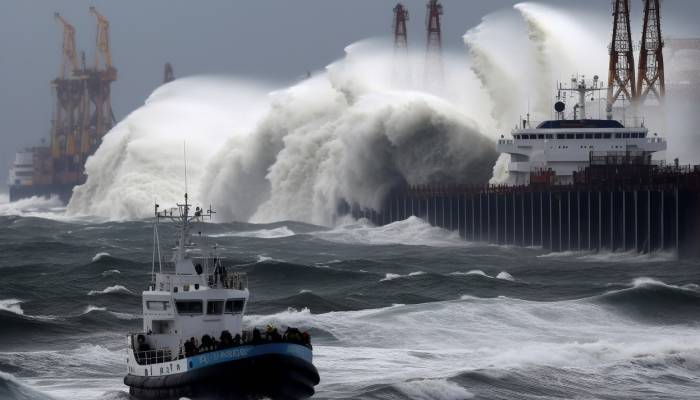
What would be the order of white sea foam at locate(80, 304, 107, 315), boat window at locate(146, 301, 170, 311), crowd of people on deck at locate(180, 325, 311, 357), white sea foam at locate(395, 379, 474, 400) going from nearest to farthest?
crowd of people on deck at locate(180, 325, 311, 357) → boat window at locate(146, 301, 170, 311) → white sea foam at locate(395, 379, 474, 400) → white sea foam at locate(80, 304, 107, 315)

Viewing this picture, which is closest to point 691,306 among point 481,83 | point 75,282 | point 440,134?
point 75,282

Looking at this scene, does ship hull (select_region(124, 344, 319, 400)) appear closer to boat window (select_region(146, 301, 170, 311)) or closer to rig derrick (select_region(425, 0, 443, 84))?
boat window (select_region(146, 301, 170, 311))

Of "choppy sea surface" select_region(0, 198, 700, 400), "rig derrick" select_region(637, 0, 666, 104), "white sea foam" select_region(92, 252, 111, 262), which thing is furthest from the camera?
"rig derrick" select_region(637, 0, 666, 104)

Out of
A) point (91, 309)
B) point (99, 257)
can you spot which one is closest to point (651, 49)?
point (99, 257)

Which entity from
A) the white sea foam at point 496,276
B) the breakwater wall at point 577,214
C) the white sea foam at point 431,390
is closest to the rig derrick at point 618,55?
the breakwater wall at point 577,214

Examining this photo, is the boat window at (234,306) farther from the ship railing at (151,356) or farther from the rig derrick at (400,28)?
the rig derrick at (400,28)

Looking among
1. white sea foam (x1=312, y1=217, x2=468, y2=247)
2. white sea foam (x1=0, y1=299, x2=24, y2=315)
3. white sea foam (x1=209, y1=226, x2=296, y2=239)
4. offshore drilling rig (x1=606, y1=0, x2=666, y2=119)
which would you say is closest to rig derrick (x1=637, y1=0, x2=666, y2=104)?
offshore drilling rig (x1=606, y1=0, x2=666, y2=119)

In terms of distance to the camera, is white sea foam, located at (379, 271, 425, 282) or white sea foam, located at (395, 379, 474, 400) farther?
white sea foam, located at (379, 271, 425, 282)

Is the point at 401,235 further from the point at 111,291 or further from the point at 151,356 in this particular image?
the point at 151,356

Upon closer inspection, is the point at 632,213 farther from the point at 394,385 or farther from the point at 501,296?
the point at 394,385
